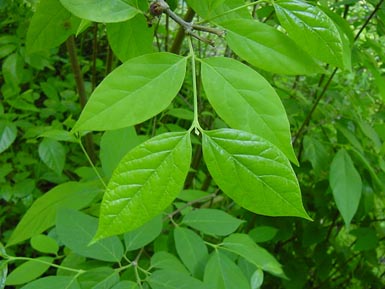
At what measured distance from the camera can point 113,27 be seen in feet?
1.61

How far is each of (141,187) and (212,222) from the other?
1.46 ft

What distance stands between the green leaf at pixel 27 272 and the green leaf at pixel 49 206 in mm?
42

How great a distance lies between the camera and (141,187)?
325 millimetres

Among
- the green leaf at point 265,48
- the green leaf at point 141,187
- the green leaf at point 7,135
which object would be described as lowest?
the green leaf at point 7,135

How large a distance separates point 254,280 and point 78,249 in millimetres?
302

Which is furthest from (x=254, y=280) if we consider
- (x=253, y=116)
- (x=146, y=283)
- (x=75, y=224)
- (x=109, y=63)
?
(x=109, y=63)

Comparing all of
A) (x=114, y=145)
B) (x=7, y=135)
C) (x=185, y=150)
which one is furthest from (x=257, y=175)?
(x=7, y=135)

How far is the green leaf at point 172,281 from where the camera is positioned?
0.58 m

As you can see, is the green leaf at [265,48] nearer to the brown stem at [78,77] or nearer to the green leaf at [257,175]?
the green leaf at [257,175]

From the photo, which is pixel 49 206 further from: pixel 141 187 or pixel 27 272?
pixel 141 187

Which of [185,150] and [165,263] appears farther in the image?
[165,263]

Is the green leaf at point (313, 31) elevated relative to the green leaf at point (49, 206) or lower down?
elevated

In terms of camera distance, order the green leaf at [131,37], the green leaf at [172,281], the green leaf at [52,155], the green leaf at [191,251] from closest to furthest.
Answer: the green leaf at [131,37]
the green leaf at [172,281]
the green leaf at [191,251]
the green leaf at [52,155]

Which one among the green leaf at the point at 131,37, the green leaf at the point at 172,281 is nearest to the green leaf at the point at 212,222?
the green leaf at the point at 172,281
